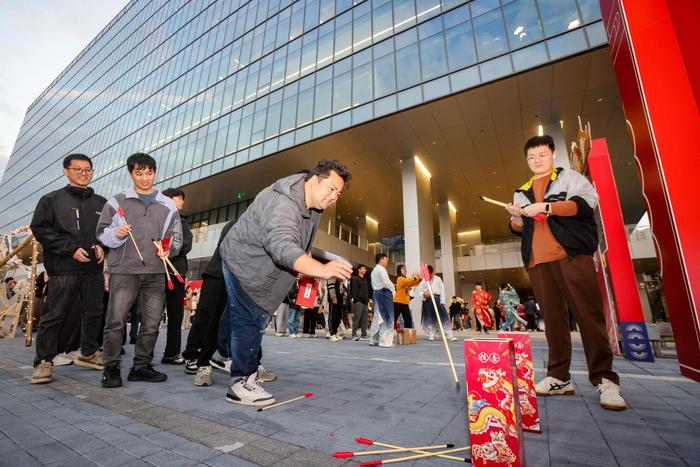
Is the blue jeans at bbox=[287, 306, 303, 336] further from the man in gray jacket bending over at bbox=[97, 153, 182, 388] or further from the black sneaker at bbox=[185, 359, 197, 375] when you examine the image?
the man in gray jacket bending over at bbox=[97, 153, 182, 388]

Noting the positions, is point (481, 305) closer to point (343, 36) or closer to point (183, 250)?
point (183, 250)

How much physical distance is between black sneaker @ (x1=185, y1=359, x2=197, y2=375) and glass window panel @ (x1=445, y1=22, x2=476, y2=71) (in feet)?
41.4

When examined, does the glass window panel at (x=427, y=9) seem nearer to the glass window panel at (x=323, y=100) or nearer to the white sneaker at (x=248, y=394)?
the glass window panel at (x=323, y=100)

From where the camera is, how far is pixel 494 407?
51.3 inches

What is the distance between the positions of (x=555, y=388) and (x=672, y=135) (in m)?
1.94

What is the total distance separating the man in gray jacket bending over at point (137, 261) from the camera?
2.94 m

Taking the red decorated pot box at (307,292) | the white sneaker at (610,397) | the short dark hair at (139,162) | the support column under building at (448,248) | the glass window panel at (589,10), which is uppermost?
the glass window panel at (589,10)

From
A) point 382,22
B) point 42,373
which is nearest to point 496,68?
point 382,22

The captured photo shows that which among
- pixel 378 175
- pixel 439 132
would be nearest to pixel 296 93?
pixel 378 175

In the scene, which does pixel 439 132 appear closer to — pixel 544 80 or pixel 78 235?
pixel 544 80

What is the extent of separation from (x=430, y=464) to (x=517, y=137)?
15372 mm

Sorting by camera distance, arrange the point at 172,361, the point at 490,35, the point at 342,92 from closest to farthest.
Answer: the point at 172,361 < the point at 490,35 < the point at 342,92

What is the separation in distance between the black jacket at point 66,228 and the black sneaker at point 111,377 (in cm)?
118

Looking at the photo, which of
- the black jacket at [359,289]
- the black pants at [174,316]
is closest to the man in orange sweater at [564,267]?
the black pants at [174,316]
